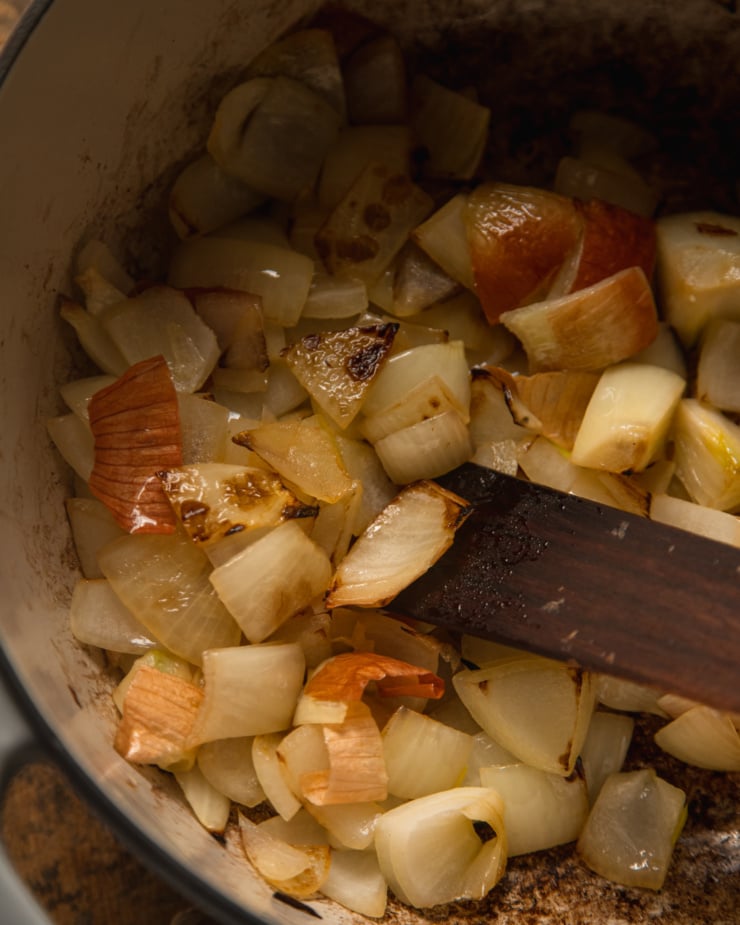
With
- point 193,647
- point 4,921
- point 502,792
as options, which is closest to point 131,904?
point 4,921

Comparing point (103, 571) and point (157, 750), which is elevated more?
point (103, 571)

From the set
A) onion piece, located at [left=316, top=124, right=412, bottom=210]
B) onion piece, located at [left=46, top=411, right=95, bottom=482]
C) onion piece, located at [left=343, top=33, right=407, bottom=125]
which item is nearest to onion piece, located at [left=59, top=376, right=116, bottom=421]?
onion piece, located at [left=46, top=411, right=95, bottom=482]

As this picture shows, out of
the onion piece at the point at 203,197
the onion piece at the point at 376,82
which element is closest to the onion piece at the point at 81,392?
the onion piece at the point at 203,197

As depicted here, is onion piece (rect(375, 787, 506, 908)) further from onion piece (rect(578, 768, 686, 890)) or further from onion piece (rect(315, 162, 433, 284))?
onion piece (rect(315, 162, 433, 284))

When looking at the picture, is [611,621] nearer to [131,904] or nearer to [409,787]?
[409,787]

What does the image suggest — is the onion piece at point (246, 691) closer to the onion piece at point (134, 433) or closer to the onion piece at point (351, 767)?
the onion piece at point (351, 767)

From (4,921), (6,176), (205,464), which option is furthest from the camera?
(205,464)
